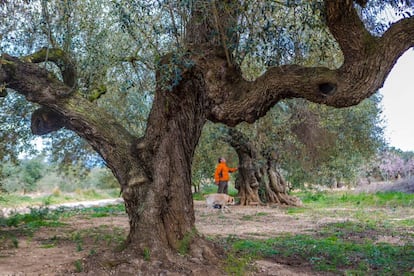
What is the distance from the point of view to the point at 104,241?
878 centimetres

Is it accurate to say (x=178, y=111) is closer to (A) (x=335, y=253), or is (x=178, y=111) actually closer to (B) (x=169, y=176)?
(B) (x=169, y=176)

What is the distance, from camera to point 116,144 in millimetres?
7070

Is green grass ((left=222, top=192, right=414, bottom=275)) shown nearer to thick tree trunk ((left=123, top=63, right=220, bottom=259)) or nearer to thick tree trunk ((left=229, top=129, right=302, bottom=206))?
thick tree trunk ((left=123, top=63, right=220, bottom=259))

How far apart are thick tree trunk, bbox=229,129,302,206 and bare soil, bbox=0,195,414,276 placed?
4.04m

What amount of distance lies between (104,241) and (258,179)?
40.8 feet

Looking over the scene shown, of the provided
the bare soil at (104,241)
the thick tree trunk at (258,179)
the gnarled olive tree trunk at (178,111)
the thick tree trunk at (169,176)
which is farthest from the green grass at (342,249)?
the thick tree trunk at (258,179)

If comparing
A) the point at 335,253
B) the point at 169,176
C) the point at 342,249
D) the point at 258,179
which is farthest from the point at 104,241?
the point at 258,179

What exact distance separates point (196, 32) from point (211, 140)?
11.5m

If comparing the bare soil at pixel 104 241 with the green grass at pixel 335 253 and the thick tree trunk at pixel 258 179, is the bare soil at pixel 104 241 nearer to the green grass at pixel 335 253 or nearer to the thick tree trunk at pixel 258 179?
the green grass at pixel 335 253

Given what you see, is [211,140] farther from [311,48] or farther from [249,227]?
[311,48]

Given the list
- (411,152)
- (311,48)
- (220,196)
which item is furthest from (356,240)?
(411,152)

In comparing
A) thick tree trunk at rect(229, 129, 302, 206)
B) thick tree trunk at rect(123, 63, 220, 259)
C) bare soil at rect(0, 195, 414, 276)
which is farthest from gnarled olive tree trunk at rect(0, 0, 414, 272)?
thick tree trunk at rect(229, 129, 302, 206)

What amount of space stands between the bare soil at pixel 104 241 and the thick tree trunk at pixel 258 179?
404 cm

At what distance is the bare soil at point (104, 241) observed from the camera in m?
6.21
